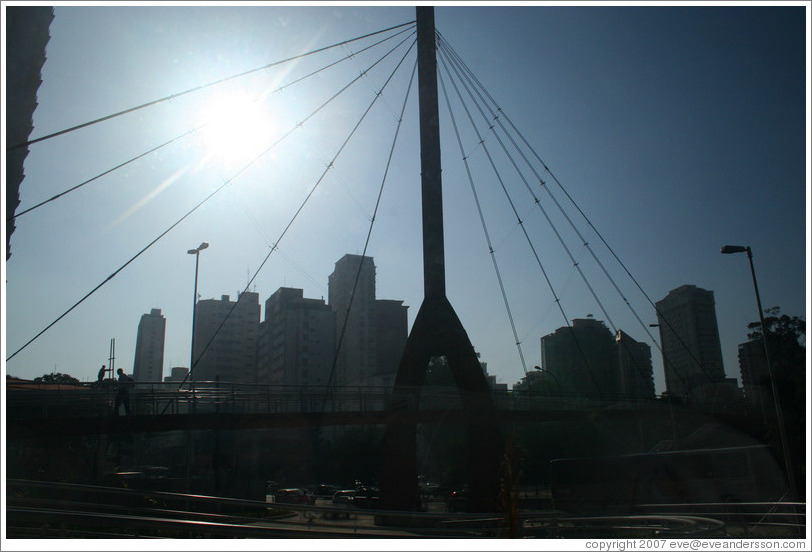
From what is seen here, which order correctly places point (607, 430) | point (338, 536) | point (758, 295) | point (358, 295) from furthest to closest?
point (358, 295)
point (607, 430)
point (758, 295)
point (338, 536)

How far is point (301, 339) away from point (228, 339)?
25303 millimetres

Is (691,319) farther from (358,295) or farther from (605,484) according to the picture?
(358,295)

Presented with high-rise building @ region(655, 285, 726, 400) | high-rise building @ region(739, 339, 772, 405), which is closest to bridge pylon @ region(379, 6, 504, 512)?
high-rise building @ region(739, 339, 772, 405)

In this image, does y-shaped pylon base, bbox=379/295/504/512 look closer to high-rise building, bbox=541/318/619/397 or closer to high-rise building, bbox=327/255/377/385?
high-rise building, bbox=541/318/619/397

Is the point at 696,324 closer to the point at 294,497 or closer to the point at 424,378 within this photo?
the point at 294,497

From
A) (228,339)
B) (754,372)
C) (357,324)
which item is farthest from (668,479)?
(228,339)

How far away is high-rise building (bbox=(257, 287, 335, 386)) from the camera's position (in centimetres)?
10331

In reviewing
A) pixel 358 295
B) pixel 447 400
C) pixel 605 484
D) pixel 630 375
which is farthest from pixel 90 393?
pixel 358 295

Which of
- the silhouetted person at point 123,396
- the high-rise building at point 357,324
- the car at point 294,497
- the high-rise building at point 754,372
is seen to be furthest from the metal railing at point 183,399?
the high-rise building at point 357,324

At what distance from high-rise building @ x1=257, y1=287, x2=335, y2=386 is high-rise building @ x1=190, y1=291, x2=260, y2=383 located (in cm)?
1291

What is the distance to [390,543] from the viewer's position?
7.71 meters

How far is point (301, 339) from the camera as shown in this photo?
10388cm

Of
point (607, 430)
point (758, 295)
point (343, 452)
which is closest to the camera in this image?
point (758, 295)

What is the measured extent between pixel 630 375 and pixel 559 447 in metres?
25.9
